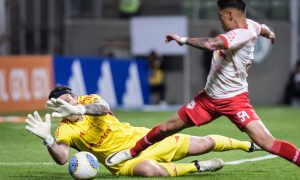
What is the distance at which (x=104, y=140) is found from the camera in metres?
10.8

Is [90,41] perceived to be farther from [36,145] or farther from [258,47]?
[36,145]

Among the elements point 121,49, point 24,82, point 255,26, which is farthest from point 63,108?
point 121,49

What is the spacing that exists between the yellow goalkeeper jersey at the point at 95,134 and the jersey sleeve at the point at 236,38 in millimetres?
1568

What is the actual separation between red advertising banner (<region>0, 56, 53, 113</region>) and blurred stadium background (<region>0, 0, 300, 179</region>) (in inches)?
1.0

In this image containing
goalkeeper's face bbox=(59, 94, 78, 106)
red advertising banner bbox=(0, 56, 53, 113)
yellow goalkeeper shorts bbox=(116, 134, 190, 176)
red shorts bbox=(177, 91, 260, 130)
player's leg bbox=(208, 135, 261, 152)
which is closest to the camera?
red shorts bbox=(177, 91, 260, 130)

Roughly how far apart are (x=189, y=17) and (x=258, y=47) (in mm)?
2467

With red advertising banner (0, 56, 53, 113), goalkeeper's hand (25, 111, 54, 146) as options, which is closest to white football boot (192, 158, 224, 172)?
goalkeeper's hand (25, 111, 54, 146)

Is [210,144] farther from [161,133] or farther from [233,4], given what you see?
[233,4]

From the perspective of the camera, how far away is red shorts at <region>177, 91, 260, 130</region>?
10281mm

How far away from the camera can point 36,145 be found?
50.4 feet

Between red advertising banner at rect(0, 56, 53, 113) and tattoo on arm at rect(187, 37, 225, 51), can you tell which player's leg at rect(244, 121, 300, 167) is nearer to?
tattoo on arm at rect(187, 37, 225, 51)

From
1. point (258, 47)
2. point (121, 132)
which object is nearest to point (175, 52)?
point (258, 47)

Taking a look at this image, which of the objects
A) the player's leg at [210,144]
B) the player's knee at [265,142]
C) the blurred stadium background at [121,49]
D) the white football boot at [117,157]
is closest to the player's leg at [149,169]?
the white football boot at [117,157]

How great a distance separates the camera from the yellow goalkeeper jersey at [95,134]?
10.6 meters
